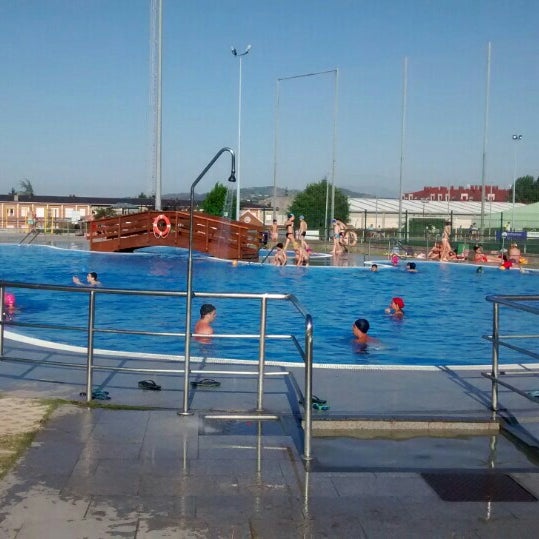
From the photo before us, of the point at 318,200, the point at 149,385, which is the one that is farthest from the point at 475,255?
the point at 318,200

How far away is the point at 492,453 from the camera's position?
5312 mm

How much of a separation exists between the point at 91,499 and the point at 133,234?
2615 cm

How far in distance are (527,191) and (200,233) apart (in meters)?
130

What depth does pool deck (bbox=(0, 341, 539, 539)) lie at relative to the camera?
3.84 metres

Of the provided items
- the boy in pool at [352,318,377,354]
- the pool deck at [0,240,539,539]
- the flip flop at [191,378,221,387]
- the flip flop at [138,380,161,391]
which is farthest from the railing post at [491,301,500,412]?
the boy in pool at [352,318,377,354]

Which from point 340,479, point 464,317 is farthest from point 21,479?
point 464,317

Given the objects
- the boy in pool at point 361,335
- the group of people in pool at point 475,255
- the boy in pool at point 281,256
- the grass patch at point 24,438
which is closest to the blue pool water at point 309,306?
the boy in pool at point 361,335

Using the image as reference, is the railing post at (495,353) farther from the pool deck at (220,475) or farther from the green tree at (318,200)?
the green tree at (318,200)

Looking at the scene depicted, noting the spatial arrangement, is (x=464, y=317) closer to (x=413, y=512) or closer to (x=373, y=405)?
(x=373, y=405)

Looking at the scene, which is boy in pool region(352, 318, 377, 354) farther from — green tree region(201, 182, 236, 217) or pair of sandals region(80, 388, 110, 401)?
green tree region(201, 182, 236, 217)

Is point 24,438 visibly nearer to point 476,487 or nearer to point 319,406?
point 319,406

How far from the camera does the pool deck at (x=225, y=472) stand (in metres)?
3.84

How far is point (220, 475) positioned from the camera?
15.1ft

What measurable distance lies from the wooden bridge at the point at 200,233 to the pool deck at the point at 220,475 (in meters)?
20.8
